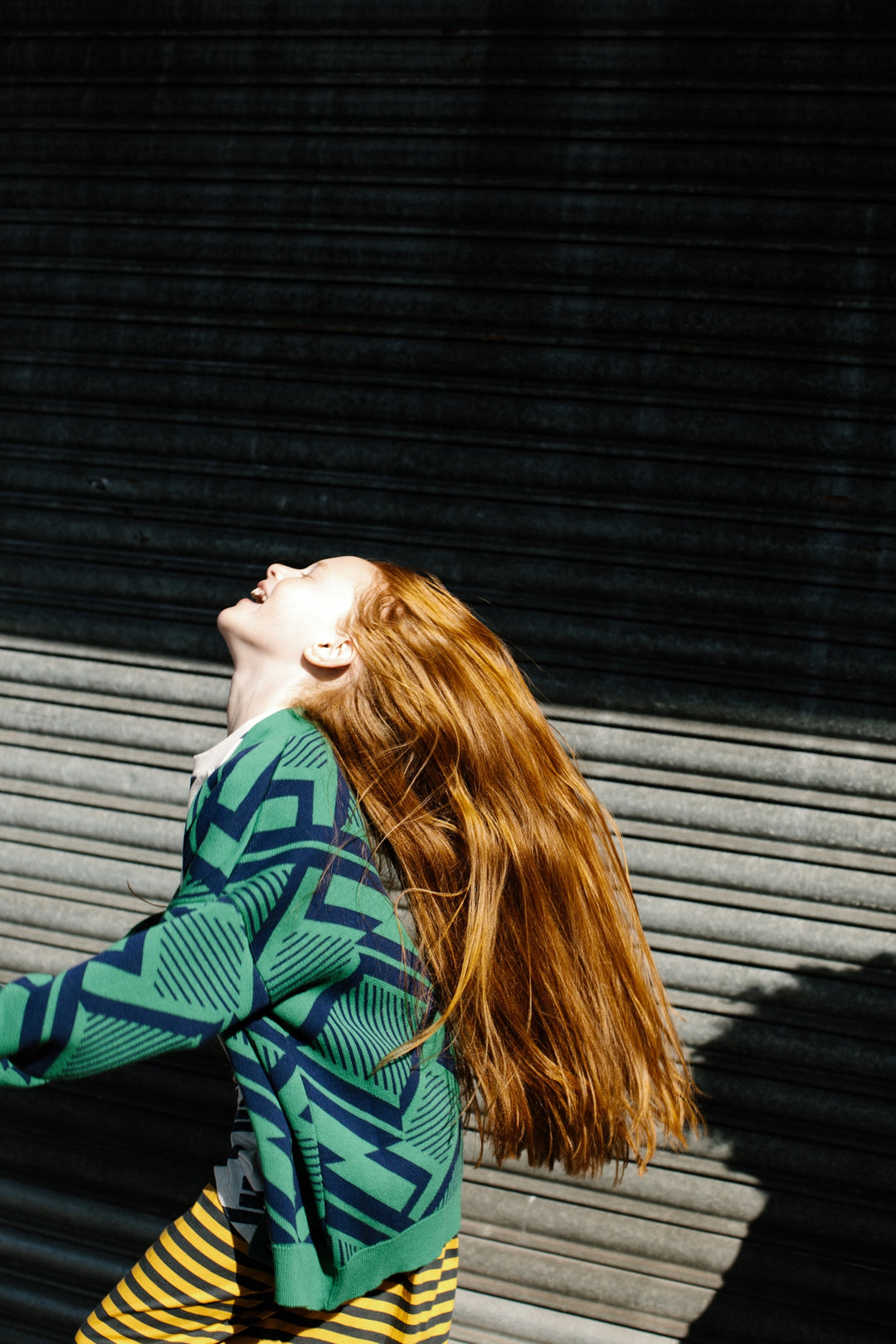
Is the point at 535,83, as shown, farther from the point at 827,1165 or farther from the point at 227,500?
the point at 827,1165

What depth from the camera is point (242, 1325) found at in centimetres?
196

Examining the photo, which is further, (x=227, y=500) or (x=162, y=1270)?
(x=227, y=500)

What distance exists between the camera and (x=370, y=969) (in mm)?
1833

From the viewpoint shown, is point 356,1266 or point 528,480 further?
point 528,480

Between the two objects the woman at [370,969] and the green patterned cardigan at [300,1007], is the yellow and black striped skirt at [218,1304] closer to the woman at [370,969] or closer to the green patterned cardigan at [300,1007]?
the woman at [370,969]

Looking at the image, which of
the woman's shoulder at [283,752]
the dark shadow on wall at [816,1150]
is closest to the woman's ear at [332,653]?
the woman's shoulder at [283,752]

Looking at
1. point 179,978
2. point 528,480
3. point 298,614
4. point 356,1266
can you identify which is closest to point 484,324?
point 528,480

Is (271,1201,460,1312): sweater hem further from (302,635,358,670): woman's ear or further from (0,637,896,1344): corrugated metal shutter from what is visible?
(0,637,896,1344): corrugated metal shutter

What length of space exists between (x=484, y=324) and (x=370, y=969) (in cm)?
207

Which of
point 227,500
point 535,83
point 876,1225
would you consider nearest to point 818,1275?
point 876,1225

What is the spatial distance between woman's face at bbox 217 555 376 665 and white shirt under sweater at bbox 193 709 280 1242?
14 centimetres

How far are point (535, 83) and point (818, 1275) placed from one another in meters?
3.52

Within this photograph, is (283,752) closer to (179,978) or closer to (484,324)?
(179,978)

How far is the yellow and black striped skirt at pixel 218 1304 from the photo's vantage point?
1.89 m
